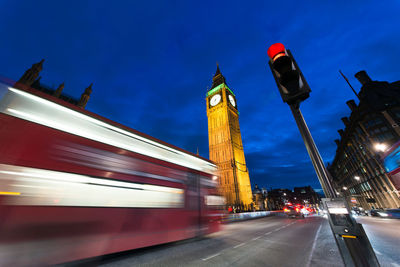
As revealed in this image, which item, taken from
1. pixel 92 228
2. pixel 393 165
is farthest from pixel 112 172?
pixel 393 165

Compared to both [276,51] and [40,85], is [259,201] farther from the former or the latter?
[40,85]

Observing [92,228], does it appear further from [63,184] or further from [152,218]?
[152,218]

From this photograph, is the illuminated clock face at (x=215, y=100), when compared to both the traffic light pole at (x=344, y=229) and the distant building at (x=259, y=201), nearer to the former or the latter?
the distant building at (x=259, y=201)

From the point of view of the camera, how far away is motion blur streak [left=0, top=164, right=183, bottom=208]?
322cm

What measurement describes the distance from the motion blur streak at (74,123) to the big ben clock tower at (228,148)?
85.6 feet

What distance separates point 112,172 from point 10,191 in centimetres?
182

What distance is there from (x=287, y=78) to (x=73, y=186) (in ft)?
16.0

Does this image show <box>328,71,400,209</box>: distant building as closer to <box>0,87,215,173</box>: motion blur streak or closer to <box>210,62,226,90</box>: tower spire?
<box>0,87,215,173</box>: motion blur streak

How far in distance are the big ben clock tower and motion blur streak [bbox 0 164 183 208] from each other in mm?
26489

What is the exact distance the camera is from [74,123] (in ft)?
13.6

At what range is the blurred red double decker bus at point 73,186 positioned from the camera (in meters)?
3.18

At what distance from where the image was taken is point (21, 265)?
3002mm

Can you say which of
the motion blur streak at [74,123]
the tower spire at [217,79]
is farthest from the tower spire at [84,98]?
the motion blur streak at [74,123]

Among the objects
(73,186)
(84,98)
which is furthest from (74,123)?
(84,98)
